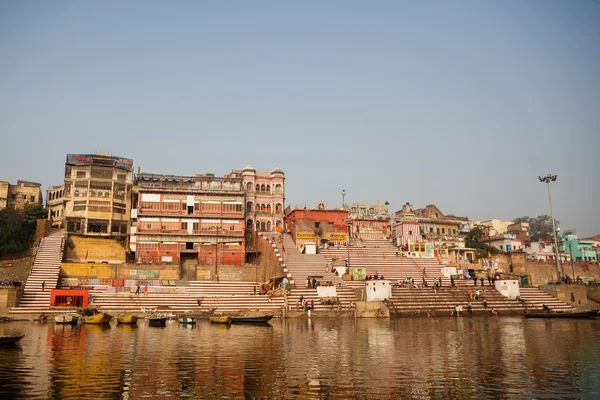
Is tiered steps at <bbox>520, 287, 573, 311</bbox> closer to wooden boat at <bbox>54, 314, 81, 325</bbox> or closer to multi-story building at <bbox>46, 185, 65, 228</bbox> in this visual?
wooden boat at <bbox>54, 314, 81, 325</bbox>

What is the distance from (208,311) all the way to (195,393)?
27.5m

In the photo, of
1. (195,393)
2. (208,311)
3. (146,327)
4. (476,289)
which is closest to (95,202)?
(208,311)

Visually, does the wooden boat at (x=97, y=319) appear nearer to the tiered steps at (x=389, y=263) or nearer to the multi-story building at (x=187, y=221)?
the multi-story building at (x=187, y=221)

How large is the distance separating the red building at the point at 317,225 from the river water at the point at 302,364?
91.1 feet

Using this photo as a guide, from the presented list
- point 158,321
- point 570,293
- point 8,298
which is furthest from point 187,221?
point 570,293

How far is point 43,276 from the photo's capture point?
4281 cm

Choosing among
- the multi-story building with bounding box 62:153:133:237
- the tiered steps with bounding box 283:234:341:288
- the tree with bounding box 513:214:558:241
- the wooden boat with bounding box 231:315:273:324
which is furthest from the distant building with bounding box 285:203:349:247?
the tree with bounding box 513:214:558:241

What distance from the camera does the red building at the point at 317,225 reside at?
57.3 metres

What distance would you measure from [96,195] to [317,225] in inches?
995

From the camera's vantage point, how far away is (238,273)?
50344 mm

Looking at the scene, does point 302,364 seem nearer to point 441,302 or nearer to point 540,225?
point 441,302

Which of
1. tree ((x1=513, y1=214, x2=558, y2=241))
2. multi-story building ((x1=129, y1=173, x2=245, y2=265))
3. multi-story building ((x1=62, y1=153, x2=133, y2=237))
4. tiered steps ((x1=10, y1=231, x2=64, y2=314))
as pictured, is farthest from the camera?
tree ((x1=513, y1=214, x2=558, y2=241))

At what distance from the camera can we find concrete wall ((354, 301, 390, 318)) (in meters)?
39.4

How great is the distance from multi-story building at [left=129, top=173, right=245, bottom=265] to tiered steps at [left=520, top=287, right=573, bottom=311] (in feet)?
93.2
